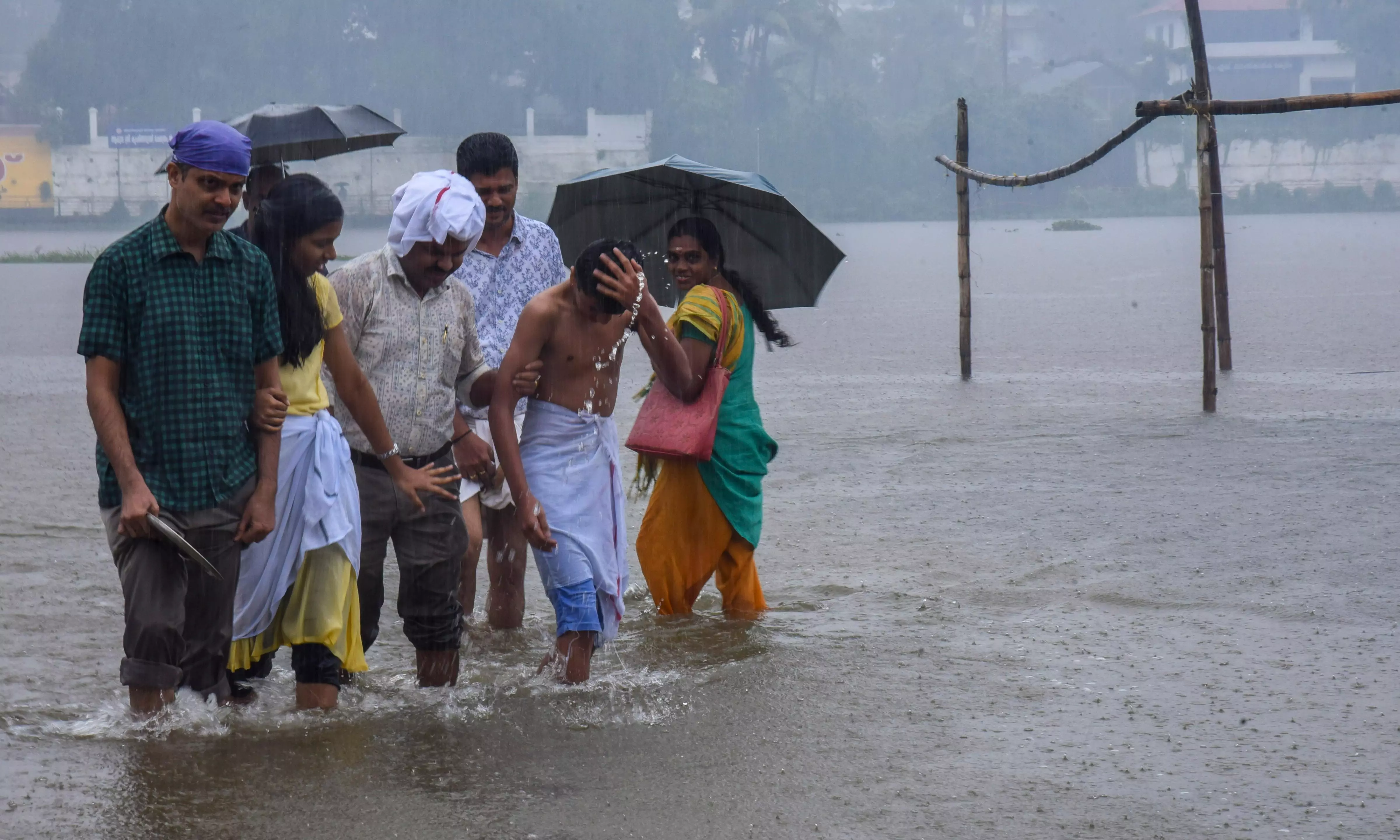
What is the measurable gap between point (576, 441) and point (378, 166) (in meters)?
69.4

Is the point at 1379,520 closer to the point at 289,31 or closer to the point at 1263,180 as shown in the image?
the point at 289,31

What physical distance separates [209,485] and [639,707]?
1.43m

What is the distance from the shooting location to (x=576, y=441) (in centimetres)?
452

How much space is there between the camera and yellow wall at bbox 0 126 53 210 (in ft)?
242

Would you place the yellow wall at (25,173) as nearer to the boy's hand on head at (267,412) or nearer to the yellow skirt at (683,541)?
the yellow skirt at (683,541)

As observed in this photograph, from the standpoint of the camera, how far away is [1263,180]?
8606 cm

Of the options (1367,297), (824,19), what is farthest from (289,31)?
(1367,297)

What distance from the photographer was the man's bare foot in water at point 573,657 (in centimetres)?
458

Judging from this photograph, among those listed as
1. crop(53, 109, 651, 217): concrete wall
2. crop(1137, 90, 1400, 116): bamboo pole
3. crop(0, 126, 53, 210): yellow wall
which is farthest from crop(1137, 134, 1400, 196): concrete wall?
crop(1137, 90, 1400, 116): bamboo pole

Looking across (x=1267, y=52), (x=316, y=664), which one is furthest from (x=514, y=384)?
(x=1267, y=52)

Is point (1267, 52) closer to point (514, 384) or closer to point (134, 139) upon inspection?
point (134, 139)

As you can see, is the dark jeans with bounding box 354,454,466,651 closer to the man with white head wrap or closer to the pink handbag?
the man with white head wrap

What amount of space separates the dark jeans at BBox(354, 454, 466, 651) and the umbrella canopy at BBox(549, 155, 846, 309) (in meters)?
1.66

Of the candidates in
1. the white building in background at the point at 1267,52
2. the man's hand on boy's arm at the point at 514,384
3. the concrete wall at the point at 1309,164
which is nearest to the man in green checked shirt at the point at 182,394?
the man's hand on boy's arm at the point at 514,384
